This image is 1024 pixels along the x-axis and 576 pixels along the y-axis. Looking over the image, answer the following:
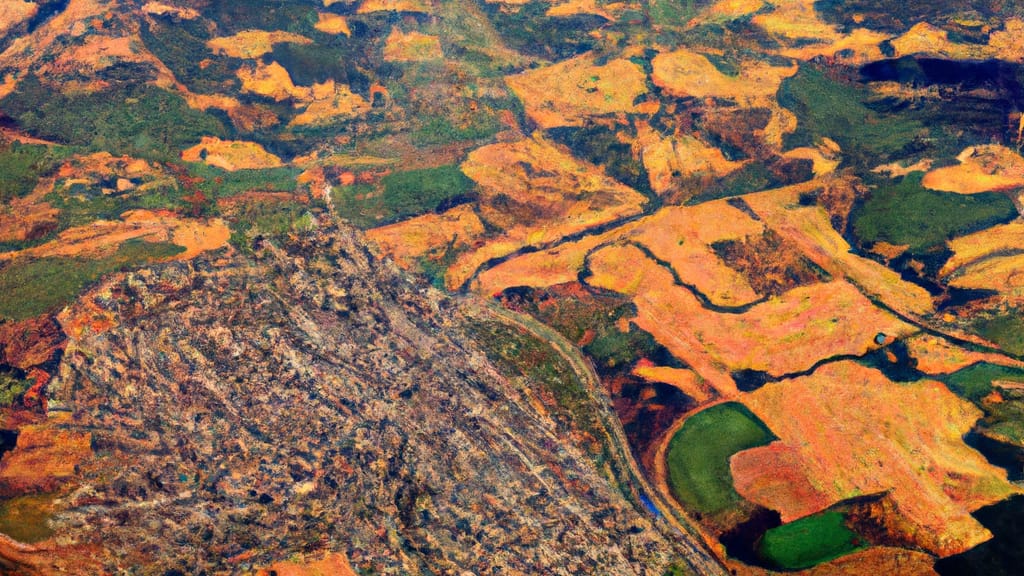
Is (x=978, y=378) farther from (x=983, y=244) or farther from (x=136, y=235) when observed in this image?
(x=136, y=235)

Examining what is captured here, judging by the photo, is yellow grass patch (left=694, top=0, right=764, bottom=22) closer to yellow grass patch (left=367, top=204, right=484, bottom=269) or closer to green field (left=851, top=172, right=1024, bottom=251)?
green field (left=851, top=172, right=1024, bottom=251)

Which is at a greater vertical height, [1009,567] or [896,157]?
[896,157]

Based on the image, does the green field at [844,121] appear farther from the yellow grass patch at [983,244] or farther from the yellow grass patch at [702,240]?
the yellow grass patch at [702,240]

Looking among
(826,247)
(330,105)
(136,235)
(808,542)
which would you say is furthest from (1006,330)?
(136,235)

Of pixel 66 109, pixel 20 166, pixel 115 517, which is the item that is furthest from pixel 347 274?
pixel 66 109

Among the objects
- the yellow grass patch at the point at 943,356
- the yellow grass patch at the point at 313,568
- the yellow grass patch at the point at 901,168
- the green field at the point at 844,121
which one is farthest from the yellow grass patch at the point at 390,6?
the yellow grass patch at the point at 313,568

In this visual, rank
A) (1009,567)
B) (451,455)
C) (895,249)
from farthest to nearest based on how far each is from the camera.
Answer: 1. (895,249)
2. (451,455)
3. (1009,567)

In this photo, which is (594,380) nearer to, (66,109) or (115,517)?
(115,517)
